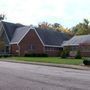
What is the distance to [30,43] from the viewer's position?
204 feet

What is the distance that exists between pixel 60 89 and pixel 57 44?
53609 mm

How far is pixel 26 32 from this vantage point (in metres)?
61.1

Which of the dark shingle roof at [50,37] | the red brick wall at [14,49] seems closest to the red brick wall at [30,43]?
the red brick wall at [14,49]

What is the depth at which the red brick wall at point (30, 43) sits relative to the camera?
2406 inches

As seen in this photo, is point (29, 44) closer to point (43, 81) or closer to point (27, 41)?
point (27, 41)

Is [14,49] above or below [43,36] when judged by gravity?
below

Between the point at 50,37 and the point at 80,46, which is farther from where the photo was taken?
the point at 50,37

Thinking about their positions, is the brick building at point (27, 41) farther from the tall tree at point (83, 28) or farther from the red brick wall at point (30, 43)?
the tall tree at point (83, 28)

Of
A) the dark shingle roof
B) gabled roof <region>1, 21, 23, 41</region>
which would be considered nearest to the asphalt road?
the dark shingle roof

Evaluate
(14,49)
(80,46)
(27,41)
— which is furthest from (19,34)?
(80,46)

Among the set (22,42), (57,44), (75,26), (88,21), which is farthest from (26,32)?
(75,26)

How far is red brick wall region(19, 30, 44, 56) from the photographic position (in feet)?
201

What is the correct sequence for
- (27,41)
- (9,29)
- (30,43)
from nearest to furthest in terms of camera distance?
(27,41) < (30,43) < (9,29)

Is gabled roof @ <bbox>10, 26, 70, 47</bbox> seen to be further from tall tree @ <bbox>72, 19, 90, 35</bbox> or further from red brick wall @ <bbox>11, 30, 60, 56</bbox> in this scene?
tall tree @ <bbox>72, 19, 90, 35</bbox>
